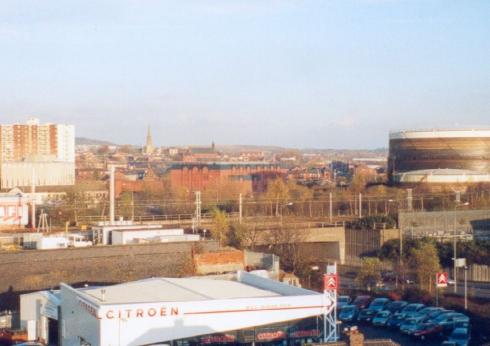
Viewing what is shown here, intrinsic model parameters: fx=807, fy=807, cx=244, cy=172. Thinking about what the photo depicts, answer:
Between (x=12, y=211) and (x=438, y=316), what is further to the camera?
(x=12, y=211)

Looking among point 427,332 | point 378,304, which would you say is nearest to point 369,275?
point 378,304

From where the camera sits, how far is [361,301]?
12.9 metres

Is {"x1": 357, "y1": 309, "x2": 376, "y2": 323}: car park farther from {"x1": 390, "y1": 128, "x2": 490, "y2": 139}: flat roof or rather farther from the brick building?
the brick building

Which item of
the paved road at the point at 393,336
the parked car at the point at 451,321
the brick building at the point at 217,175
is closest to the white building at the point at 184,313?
the paved road at the point at 393,336

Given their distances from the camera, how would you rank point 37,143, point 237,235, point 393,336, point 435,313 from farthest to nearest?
1. point 37,143
2. point 237,235
3. point 435,313
4. point 393,336

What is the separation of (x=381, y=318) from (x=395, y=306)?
→ 641 millimetres

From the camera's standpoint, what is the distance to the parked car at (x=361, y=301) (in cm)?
1270

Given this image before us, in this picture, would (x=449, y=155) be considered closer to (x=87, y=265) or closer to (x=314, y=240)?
(x=314, y=240)

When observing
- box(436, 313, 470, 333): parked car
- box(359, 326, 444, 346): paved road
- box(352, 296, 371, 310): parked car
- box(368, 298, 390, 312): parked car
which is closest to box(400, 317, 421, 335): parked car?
box(359, 326, 444, 346): paved road

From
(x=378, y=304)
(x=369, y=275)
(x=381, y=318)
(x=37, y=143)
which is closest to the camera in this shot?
(x=381, y=318)

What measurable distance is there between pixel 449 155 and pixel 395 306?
63.1 ft

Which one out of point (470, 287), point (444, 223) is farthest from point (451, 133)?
point (470, 287)

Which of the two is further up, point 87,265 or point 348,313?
point 87,265

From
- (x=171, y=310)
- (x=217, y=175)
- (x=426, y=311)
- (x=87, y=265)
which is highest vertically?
(x=217, y=175)
